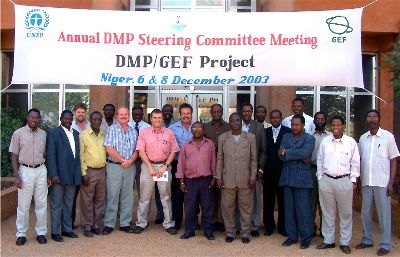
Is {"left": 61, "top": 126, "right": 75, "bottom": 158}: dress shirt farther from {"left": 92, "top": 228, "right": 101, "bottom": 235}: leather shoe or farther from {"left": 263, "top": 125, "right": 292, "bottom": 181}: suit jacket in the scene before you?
{"left": 263, "top": 125, "right": 292, "bottom": 181}: suit jacket

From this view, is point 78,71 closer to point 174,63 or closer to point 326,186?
point 174,63

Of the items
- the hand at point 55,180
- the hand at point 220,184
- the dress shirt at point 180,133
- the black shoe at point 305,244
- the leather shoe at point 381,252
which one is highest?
the dress shirt at point 180,133

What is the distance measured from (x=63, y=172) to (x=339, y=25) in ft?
14.8

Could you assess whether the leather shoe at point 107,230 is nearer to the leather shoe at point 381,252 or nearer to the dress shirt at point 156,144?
the dress shirt at point 156,144

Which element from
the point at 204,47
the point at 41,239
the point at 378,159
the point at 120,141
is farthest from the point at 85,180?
the point at 378,159

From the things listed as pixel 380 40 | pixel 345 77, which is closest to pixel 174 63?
pixel 345 77

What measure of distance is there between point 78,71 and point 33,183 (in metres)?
1.77

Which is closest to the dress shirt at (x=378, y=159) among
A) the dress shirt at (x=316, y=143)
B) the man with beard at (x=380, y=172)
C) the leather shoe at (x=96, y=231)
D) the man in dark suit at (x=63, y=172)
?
A: the man with beard at (x=380, y=172)

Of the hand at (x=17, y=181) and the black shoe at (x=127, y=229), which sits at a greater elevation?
the hand at (x=17, y=181)

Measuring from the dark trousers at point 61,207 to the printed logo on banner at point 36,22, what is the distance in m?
2.25

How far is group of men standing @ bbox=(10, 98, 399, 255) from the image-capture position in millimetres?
6273

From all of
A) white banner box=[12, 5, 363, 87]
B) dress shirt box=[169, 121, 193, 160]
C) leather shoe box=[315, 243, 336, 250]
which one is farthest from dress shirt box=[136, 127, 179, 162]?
leather shoe box=[315, 243, 336, 250]

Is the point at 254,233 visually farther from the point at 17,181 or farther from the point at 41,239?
the point at 17,181

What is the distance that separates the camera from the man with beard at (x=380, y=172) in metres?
6.21
